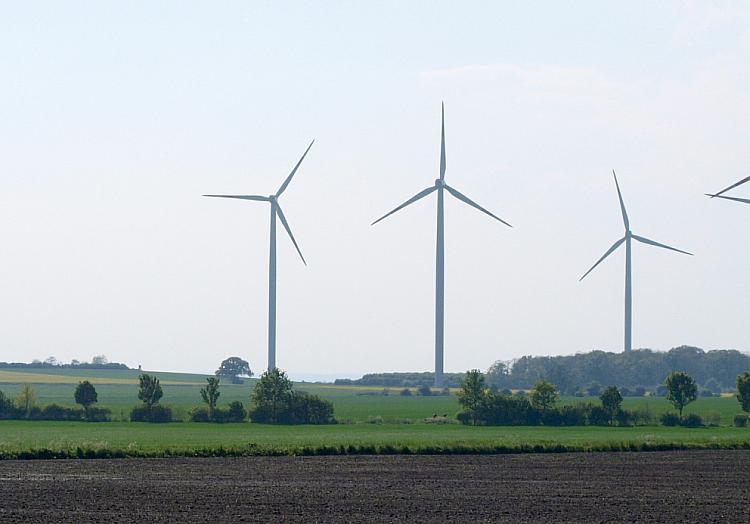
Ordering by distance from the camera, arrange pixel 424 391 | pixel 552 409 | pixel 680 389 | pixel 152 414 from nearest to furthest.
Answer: pixel 552 409 < pixel 680 389 < pixel 152 414 < pixel 424 391

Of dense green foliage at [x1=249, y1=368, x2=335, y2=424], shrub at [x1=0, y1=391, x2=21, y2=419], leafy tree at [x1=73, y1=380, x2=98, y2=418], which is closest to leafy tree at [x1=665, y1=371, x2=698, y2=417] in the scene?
dense green foliage at [x1=249, y1=368, x2=335, y2=424]

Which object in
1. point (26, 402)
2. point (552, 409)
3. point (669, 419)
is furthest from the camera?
point (26, 402)

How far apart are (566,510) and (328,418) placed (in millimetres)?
75209

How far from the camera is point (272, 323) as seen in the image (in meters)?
130

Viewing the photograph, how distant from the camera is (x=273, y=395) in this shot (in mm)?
112250

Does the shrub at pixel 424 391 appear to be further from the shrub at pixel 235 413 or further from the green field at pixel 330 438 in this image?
the shrub at pixel 235 413

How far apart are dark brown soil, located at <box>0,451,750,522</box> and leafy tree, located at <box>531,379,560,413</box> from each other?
49.9m

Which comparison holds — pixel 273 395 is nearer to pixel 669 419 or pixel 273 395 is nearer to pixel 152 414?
pixel 152 414

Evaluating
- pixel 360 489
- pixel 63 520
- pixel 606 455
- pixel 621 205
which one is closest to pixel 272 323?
pixel 621 205

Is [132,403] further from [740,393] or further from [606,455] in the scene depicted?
[606,455]

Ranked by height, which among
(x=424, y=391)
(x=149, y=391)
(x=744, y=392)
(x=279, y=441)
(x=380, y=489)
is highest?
(x=424, y=391)

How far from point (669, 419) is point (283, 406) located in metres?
30.9

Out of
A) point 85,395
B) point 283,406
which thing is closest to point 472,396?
point 283,406

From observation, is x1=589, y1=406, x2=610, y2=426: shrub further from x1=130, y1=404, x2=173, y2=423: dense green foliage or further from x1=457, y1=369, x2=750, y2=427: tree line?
x1=130, y1=404, x2=173, y2=423: dense green foliage
